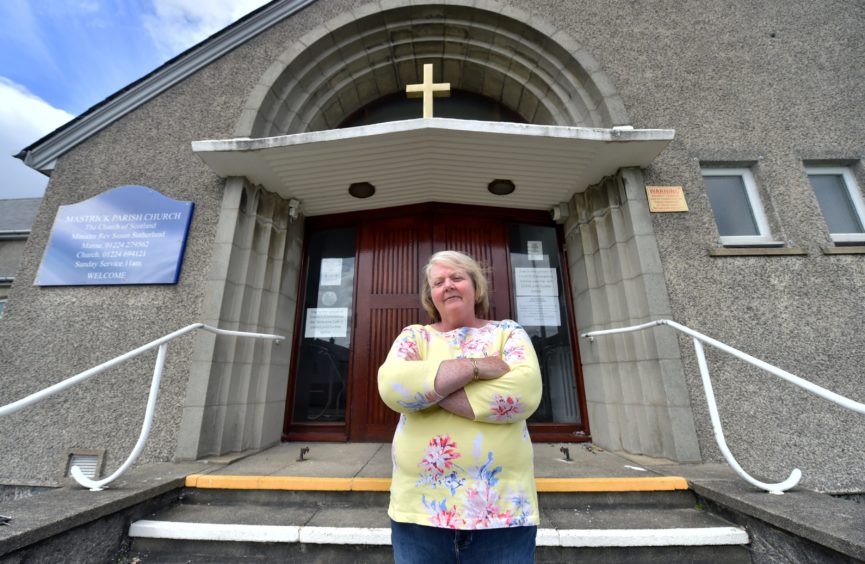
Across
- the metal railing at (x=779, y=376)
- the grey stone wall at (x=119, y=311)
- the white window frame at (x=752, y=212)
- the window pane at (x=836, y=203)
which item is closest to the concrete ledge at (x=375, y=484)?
the metal railing at (x=779, y=376)

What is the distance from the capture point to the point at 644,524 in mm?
1977

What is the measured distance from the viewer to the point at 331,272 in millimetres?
4176

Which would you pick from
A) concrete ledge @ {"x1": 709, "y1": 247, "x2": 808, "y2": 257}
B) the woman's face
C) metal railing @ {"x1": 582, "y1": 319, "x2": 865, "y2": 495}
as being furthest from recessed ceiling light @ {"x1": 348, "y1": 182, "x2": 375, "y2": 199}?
concrete ledge @ {"x1": 709, "y1": 247, "x2": 808, "y2": 257}

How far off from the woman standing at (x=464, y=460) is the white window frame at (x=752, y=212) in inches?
132

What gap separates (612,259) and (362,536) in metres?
3.13

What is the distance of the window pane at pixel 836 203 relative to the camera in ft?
11.3

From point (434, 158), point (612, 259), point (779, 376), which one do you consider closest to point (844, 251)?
point (612, 259)

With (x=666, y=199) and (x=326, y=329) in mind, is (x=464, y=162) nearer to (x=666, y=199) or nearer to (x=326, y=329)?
(x=666, y=199)

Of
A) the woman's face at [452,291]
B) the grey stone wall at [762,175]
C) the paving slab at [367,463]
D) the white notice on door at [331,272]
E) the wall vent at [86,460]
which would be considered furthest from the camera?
the white notice on door at [331,272]

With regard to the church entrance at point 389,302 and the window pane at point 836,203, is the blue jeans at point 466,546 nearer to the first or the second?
the church entrance at point 389,302

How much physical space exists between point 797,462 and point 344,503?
335 cm

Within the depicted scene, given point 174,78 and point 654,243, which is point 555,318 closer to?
point 654,243

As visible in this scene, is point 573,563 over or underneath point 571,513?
underneath

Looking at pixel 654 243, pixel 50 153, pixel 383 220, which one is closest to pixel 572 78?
pixel 654 243
